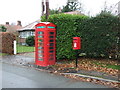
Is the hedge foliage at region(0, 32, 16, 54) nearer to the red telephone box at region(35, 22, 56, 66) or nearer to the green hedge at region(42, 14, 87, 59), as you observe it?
the green hedge at region(42, 14, 87, 59)

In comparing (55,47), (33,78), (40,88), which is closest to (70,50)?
(55,47)

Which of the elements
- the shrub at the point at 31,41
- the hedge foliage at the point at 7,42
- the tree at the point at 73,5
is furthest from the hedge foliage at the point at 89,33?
the tree at the point at 73,5

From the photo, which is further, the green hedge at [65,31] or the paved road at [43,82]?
the green hedge at [65,31]

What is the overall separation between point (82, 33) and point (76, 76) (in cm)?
384

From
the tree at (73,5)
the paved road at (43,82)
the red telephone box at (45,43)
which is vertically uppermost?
the tree at (73,5)

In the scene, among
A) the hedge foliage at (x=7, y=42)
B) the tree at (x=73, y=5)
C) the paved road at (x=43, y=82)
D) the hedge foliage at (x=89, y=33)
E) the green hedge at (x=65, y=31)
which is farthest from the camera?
the tree at (x=73, y=5)

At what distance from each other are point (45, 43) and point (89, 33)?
121 inches

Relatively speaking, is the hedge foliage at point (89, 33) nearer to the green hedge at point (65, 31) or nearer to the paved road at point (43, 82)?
the green hedge at point (65, 31)

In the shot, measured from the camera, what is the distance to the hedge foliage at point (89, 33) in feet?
27.9

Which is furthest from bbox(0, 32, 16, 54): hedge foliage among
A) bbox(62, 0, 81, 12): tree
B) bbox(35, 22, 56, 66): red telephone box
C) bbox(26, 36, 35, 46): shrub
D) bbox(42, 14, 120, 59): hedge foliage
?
bbox(62, 0, 81, 12): tree

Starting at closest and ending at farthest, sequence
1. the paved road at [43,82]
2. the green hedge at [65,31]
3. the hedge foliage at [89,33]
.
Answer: the paved road at [43,82], the hedge foliage at [89,33], the green hedge at [65,31]

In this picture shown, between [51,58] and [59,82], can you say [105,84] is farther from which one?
[51,58]

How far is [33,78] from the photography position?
620 cm

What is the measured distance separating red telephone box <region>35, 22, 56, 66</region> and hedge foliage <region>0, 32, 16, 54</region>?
6053 millimetres
